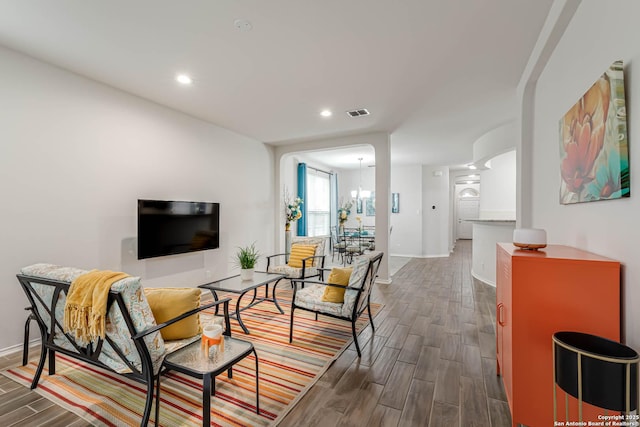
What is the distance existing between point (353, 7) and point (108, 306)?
2.66m

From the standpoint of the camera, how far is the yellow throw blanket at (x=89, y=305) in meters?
1.63

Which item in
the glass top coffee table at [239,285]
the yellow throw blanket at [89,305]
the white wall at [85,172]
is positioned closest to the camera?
the yellow throw blanket at [89,305]

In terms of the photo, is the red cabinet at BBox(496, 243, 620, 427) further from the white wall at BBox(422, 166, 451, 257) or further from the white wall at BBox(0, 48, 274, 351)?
the white wall at BBox(422, 166, 451, 257)

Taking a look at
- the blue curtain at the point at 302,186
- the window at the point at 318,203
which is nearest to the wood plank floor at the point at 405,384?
the blue curtain at the point at 302,186

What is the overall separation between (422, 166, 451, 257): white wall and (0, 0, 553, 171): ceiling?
4912mm

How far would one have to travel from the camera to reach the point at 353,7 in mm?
2203

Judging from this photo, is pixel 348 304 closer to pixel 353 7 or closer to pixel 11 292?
pixel 353 7

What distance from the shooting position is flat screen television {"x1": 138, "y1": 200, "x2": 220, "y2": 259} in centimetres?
372

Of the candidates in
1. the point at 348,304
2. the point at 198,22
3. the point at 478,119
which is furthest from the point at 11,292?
the point at 478,119

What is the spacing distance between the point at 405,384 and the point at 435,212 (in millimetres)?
7752

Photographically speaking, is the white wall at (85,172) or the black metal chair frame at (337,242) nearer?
the white wall at (85,172)

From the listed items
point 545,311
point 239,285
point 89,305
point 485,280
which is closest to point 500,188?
point 485,280

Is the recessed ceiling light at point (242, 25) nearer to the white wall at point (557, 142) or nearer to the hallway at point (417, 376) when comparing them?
the white wall at point (557, 142)

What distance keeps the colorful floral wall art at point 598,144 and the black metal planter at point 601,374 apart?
76 centimetres
